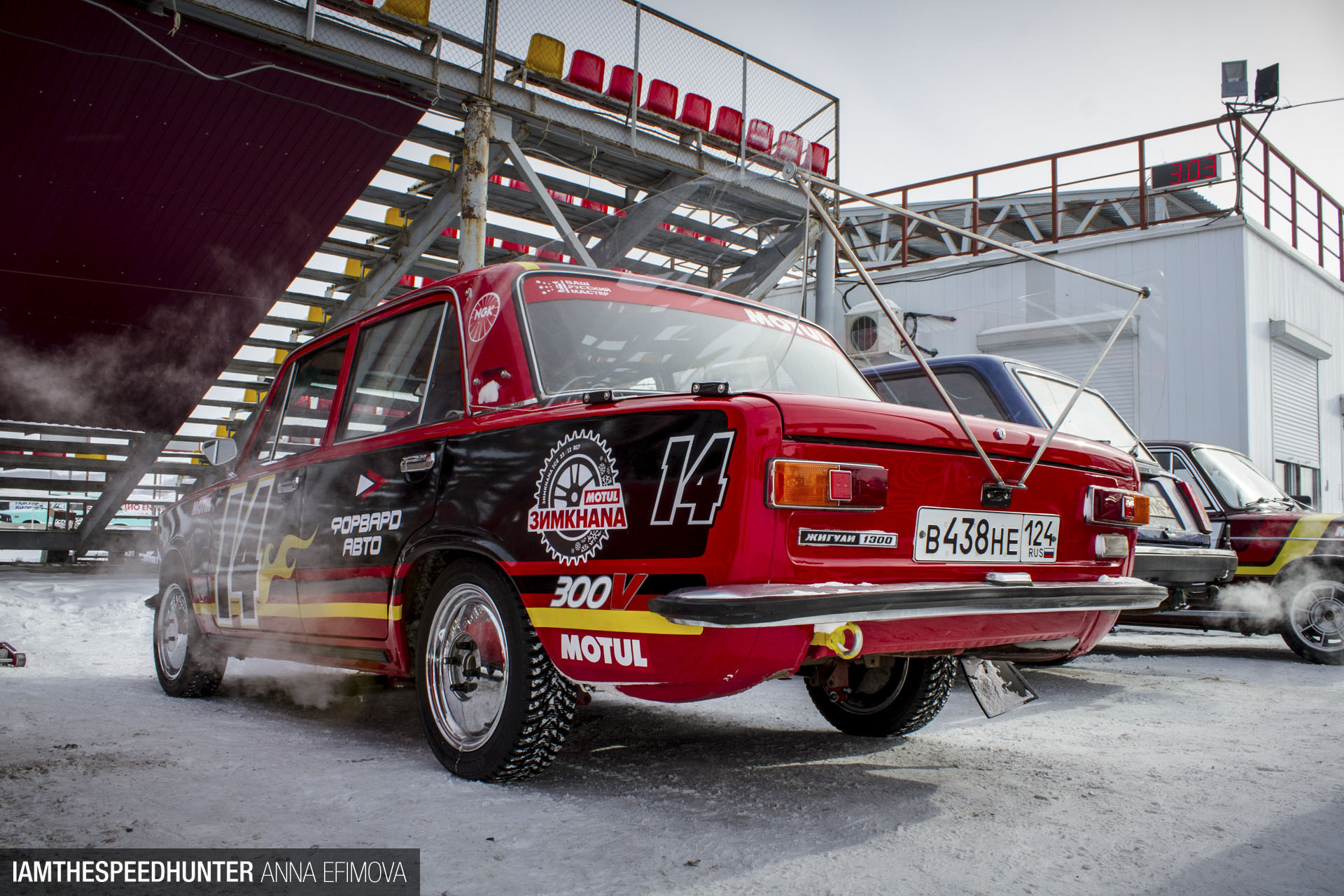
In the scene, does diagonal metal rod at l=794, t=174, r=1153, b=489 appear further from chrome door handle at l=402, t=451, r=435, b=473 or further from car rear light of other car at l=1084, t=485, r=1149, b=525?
chrome door handle at l=402, t=451, r=435, b=473

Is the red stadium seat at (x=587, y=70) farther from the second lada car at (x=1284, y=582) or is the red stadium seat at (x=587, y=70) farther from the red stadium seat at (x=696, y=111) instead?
the second lada car at (x=1284, y=582)

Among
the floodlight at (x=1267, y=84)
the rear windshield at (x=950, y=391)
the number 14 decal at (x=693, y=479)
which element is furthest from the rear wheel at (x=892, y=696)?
the floodlight at (x=1267, y=84)

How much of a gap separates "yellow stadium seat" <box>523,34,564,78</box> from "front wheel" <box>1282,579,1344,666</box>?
763 centimetres

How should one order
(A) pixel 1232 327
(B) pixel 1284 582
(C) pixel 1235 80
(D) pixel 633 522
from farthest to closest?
1. (C) pixel 1235 80
2. (A) pixel 1232 327
3. (B) pixel 1284 582
4. (D) pixel 633 522

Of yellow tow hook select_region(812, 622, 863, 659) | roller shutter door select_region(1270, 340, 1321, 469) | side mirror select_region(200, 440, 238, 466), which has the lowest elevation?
yellow tow hook select_region(812, 622, 863, 659)

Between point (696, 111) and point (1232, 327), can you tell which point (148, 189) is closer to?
point (696, 111)

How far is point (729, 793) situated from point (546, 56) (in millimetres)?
8048

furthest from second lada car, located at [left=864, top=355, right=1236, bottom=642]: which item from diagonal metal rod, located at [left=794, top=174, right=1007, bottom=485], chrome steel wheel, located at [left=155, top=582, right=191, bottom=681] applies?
chrome steel wheel, located at [left=155, top=582, right=191, bottom=681]

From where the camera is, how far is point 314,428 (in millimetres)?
3945

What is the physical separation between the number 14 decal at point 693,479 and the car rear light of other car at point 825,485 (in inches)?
4.6

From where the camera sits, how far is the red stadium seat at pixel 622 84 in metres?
9.65

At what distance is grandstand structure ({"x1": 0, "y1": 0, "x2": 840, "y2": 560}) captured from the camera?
750cm

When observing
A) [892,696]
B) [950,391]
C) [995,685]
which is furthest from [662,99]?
[995,685]

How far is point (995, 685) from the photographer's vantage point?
320 cm
